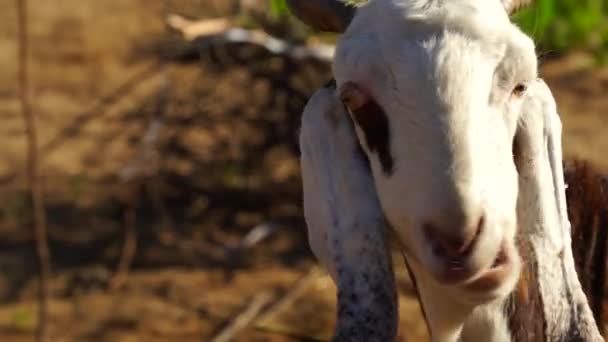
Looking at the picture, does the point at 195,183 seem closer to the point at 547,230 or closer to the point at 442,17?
the point at 547,230

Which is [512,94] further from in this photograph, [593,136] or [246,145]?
[593,136]

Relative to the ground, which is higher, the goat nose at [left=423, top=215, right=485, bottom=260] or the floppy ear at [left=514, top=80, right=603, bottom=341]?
the goat nose at [left=423, top=215, right=485, bottom=260]

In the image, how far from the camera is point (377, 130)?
89.7 inches

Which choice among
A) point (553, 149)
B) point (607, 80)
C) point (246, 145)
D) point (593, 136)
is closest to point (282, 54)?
point (246, 145)

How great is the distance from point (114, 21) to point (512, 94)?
7422 millimetres

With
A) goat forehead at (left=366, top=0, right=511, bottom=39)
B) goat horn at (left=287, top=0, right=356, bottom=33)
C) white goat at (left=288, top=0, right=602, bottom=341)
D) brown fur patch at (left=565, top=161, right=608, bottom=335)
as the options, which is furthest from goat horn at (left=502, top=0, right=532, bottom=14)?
brown fur patch at (left=565, top=161, right=608, bottom=335)

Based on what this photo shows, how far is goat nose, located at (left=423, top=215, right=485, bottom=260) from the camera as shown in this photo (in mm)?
2064

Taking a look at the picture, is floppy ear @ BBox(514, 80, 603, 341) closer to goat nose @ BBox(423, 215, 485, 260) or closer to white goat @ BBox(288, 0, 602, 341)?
white goat @ BBox(288, 0, 602, 341)

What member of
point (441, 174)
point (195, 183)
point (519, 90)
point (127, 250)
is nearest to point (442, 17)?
point (519, 90)

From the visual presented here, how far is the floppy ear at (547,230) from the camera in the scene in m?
2.41

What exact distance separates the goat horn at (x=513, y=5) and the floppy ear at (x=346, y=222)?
38 centimetres

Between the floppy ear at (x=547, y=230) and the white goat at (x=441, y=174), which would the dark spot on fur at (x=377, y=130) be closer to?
the white goat at (x=441, y=174)

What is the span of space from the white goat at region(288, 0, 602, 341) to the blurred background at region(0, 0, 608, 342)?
2509 mm

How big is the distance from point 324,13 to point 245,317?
316 cm
